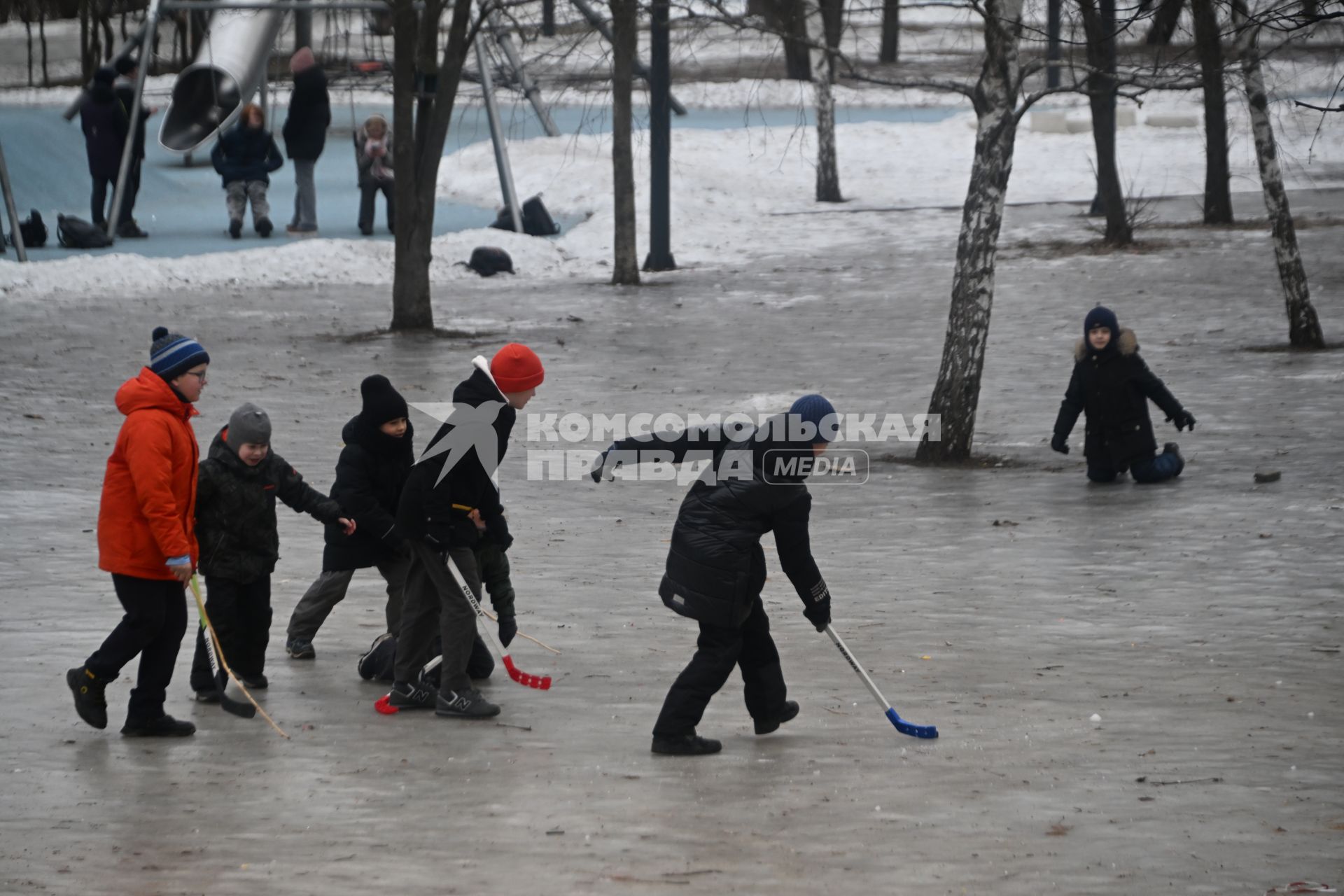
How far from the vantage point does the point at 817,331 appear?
1736 centimetres

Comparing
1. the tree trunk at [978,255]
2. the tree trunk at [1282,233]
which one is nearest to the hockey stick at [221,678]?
the tree trunk at [978,255]

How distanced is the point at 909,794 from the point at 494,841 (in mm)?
1374

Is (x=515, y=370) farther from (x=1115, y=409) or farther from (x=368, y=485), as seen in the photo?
(x=1115, y=409)

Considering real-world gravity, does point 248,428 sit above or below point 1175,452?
above

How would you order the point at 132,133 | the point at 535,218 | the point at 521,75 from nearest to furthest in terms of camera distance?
the point at 132,133, the point at 535,218, the point at 521,75

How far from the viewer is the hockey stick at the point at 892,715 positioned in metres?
6.00

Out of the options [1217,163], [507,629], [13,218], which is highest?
[1217,163]

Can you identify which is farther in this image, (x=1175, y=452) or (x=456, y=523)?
(x=1175, y=452)

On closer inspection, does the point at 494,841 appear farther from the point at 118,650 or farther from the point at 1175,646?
the point at 1175,646

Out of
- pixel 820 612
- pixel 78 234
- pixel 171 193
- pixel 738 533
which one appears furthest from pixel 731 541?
pixel 171 193

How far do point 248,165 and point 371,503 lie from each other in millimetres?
18329

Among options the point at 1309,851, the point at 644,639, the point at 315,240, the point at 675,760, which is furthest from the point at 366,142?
the point at 1309,851

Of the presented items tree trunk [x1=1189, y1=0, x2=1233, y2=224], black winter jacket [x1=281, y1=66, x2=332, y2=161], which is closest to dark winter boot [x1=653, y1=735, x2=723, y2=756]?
tree trunk [x1=1189, y1=0, x2=1233, y2=224]

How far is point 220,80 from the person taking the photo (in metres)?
29.4
